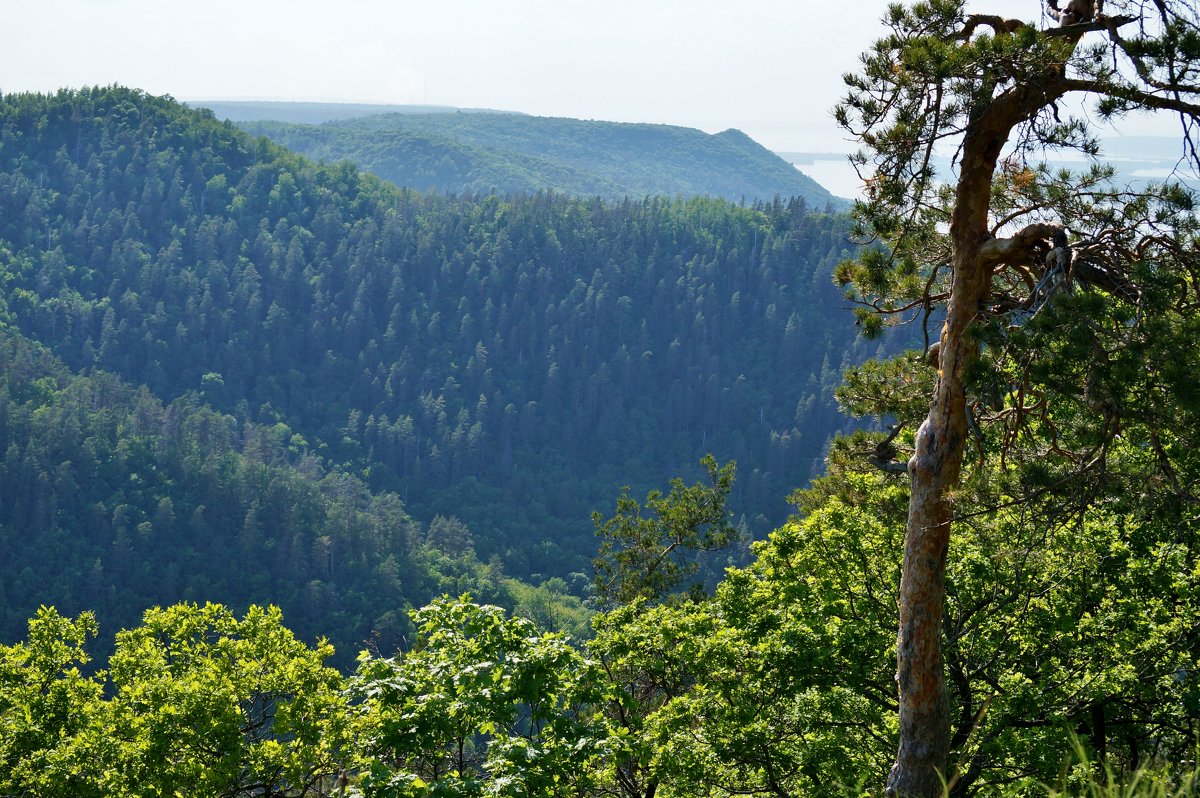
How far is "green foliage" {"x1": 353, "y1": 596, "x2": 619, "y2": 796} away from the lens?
12130 mm

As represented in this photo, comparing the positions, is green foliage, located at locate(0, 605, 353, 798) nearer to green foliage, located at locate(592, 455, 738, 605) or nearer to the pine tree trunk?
the pine tree trunk

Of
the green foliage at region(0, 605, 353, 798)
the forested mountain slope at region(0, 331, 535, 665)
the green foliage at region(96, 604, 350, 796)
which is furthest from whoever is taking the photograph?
the forested mountain slope at region(0, 331, 535, 665)

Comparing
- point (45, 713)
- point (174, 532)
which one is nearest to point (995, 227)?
point (45, 713)

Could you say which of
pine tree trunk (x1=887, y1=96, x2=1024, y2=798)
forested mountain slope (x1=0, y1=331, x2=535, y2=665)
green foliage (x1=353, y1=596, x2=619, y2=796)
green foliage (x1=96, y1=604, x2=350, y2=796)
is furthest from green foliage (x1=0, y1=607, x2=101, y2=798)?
forested mountain slope (x1=0, y1=331, x2=535, y2=665)

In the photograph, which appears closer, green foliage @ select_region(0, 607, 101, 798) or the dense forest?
the dense forest

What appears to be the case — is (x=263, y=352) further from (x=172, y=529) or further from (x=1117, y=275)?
(x=1117, y=275)

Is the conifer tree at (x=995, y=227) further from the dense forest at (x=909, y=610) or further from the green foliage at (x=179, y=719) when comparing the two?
the green foliage at (x=179, y=719)

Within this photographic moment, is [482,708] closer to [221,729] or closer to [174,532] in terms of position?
[221,729]

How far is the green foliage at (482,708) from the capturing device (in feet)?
39.8

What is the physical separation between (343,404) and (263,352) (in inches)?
708

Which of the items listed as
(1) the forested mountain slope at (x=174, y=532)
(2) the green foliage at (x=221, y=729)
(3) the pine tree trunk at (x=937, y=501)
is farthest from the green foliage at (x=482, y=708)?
(1) the forested mountain slope at (x=174, y=532)

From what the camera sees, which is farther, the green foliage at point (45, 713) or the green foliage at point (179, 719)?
the green foliage at point (45, 713)

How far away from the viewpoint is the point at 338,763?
18469mm

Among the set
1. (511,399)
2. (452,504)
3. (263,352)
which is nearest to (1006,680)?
(452,504)
